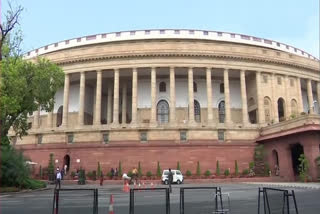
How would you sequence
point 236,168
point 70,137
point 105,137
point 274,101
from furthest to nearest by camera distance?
point 274,101 → point 70,137 → point 105,137 → point 236,168

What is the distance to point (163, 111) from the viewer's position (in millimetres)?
52531

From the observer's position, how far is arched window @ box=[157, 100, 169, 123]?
171 feet

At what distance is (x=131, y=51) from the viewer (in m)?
47.9

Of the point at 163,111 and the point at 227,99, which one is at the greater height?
the point at 227,99

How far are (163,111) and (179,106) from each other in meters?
2.61

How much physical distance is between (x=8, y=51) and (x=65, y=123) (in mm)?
20177

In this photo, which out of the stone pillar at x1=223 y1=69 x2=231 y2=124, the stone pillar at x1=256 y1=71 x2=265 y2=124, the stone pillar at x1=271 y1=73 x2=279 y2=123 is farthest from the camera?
the stone pillar at x1=271 y1=73 x2=279 y2=123

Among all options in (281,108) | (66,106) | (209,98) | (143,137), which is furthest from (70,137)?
(281,108)

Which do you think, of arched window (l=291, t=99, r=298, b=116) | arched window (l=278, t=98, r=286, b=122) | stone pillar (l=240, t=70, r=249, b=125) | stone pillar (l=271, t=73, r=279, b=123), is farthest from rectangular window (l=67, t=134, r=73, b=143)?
arched window (l=291, t=99, r=298, b=116)

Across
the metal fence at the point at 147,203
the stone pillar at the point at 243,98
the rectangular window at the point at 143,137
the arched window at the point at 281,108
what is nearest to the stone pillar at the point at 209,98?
the stone pillar at the point at 243,98

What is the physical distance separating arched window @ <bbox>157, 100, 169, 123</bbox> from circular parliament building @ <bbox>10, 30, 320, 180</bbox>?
0.15 m

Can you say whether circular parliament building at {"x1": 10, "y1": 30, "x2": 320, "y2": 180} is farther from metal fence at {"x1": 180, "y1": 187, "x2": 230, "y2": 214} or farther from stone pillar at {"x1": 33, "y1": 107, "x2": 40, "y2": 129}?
metal fence at {"x1": 180, "y1": 187, "x2": 230, "y2": 214}

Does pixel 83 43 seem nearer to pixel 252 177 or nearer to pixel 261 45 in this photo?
pixel 261 45

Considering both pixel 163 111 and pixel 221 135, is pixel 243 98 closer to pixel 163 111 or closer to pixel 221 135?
pixel 221 135
